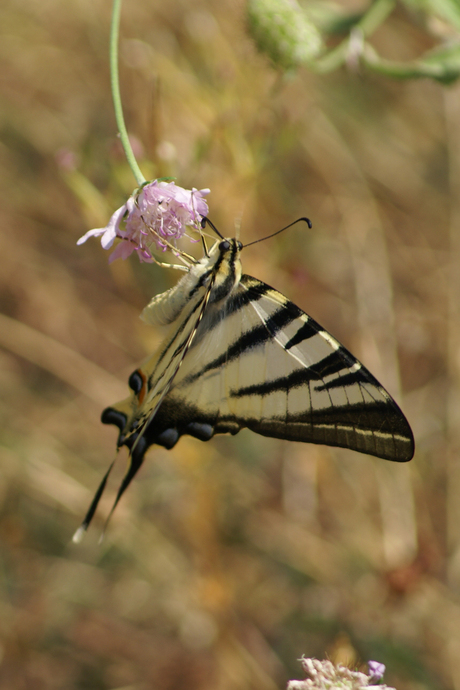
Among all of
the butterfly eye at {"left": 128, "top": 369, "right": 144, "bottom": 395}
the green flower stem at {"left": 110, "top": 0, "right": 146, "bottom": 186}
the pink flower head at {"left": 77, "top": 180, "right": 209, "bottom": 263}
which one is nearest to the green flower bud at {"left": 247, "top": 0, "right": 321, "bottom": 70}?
the green flower stem at {"left": 110, "top": 0, "right": 146, "bottom": 186}

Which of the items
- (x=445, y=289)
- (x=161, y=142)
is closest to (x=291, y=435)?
(x=161, y=142)

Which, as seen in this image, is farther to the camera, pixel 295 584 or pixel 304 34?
pixel 295 584

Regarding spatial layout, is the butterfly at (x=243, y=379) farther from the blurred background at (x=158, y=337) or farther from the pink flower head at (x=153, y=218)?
the blurred background at (x=158, y=337)

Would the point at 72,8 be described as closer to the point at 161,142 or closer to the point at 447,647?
the point at 161,142

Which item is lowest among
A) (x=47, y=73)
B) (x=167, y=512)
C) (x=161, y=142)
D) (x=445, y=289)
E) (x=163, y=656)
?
(x=163, y=656)

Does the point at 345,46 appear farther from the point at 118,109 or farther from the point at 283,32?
the point at 118,109

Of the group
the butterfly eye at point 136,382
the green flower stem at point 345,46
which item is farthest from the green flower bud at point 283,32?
the butterfly eye at point 136,382
